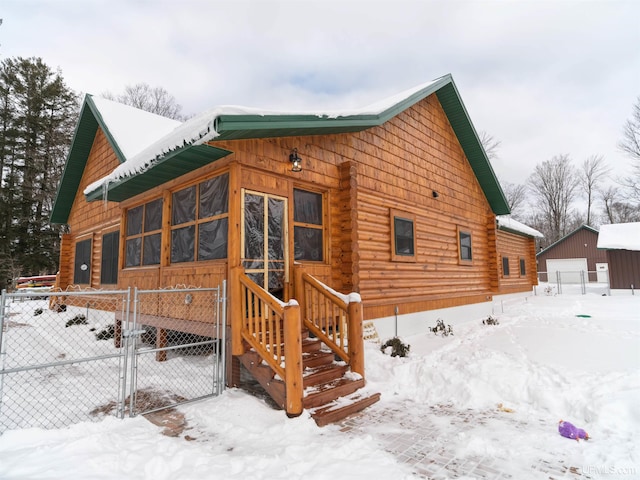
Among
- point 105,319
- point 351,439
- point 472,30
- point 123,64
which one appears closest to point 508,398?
point 351,439

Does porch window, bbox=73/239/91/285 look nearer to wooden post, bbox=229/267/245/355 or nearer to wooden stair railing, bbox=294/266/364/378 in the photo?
wooden post, bbox=229/267/245/355

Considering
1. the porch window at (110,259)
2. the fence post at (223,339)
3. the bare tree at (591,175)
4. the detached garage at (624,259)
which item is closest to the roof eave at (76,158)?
the porch window at (110,259)

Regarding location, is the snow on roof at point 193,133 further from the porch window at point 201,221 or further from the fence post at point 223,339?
the fence post at point 223,339

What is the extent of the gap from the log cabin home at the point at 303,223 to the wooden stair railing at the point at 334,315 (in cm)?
2

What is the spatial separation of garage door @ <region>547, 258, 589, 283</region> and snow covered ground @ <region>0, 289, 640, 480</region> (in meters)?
27.5

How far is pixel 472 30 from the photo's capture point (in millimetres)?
9461

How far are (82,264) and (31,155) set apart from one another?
594 inches

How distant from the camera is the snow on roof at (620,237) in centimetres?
1792

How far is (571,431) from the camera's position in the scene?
11.2ft

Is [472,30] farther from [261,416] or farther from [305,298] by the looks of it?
[261,416]

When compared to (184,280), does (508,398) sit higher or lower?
lower

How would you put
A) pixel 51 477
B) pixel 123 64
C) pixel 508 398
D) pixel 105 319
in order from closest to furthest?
pixel 51 477, pixel 508 398, pixel 105 319, pixel 123 64

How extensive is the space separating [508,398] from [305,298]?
3040 mm

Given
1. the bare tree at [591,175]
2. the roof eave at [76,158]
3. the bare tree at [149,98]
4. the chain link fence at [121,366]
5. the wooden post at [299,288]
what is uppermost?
the bare tree at [149,98]
